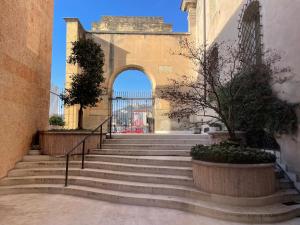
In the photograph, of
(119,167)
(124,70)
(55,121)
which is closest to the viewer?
(119,167)

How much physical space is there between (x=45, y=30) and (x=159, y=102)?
7.94m

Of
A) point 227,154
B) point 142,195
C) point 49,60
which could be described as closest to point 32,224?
point 142,195

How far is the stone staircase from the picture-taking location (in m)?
4.97

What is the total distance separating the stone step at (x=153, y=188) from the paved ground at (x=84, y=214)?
0.51 meters

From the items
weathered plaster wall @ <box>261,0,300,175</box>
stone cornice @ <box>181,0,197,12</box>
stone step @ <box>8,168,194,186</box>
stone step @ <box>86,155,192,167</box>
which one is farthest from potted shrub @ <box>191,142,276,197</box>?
stone cornice @ <box>181,0,197,12</box>

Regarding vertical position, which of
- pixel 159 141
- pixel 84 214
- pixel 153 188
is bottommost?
pixel 84 214

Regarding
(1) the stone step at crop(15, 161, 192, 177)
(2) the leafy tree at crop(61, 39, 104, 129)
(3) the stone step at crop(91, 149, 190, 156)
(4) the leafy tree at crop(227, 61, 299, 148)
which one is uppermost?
(2) the leafy tree at crop(61, 39, 104, 129)

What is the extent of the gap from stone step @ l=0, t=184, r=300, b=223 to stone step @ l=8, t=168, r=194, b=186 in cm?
51

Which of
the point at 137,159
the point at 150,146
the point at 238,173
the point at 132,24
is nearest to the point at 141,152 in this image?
the point at 150,146

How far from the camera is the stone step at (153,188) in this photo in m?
5.09

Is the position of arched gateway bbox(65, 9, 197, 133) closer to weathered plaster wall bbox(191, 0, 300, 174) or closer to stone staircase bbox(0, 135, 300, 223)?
stone staircase bbox(0, 135, 300, 223)

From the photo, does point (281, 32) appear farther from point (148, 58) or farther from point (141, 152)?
point (148, 58)

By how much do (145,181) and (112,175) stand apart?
85 centimetres

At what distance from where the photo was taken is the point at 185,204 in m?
5.22
